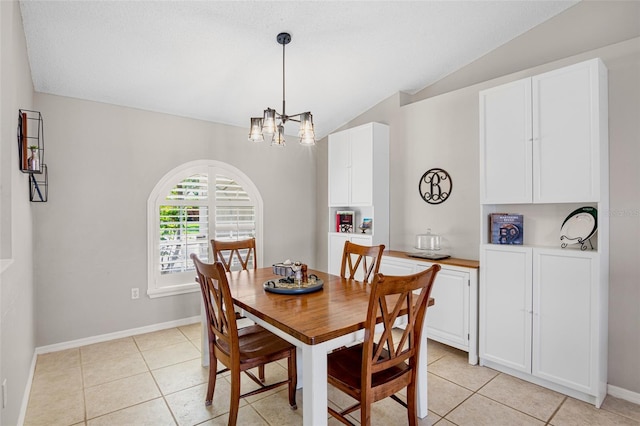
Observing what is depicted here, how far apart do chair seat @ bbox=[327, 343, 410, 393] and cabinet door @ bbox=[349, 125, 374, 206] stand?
2.19 m

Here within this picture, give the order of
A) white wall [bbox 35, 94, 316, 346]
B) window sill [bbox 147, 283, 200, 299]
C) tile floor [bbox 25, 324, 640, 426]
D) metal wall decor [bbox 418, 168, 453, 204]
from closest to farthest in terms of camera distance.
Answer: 1. tile floor [bbox 25, 324, 640, 426]
2. white wall [bbox 35, 94, 316, 346]
3. metal wall decor [bbox 418, 168, 453, 204]
4. window sill [bbox 147, 283, 200, 299]

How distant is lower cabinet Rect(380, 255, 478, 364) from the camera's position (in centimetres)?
301

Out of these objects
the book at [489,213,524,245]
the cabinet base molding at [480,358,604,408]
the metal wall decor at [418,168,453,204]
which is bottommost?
the cabinet base molding at [480,358,604,408]

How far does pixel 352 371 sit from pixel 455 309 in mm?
1638

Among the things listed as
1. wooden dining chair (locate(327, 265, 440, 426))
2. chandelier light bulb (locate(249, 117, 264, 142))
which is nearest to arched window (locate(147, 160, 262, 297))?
chandelier light bulb (locate(249, 117, 264, 142))

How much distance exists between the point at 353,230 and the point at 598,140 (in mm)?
2593

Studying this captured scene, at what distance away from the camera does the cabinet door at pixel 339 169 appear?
426 centimetres

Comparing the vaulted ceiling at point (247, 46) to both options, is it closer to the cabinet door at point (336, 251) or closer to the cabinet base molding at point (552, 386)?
the cabinet door at point (336, 251)

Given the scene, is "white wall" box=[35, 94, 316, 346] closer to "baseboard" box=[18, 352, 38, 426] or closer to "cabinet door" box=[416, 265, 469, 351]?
"baseboard" box=[18, 352, 38, 426]

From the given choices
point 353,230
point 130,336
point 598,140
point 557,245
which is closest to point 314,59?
point 353,230

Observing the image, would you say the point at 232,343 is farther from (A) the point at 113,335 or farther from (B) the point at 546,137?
(B) the point at 546,137

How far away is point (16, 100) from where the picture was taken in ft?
7.12

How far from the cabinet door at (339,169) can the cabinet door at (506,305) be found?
72.2 inches

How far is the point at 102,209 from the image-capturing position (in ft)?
11.5
